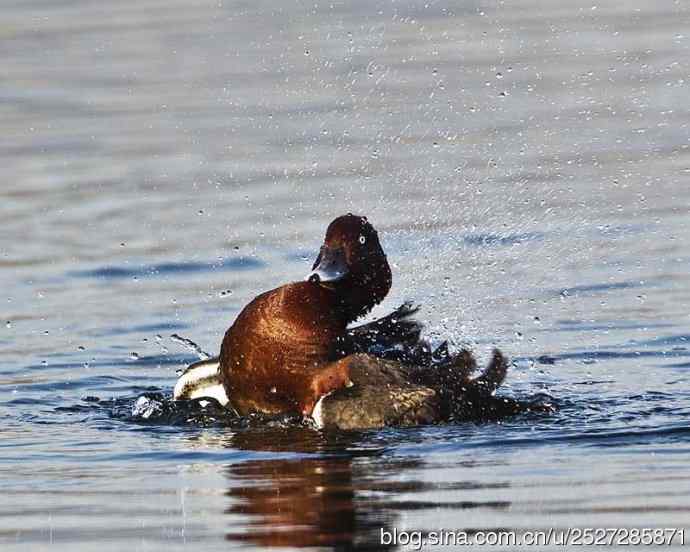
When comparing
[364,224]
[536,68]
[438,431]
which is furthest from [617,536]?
[536,68]

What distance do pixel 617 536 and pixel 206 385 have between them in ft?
11.4

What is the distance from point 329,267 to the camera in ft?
30.1

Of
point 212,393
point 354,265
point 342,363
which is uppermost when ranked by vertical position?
point 354,265

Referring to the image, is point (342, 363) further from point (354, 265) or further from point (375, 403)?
point (354, 265)

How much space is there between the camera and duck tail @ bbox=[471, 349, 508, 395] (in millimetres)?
8852

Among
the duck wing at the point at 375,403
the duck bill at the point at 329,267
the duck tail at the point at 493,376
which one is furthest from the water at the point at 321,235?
the duck bill at the point at 329,267

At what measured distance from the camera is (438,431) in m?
8.34

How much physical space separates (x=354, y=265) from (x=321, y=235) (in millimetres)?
2717

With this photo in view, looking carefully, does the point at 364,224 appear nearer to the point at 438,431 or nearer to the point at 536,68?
the point at 438,431

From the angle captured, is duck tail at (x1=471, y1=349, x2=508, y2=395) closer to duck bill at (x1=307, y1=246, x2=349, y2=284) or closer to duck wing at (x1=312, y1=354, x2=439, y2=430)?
duck wing at (x1=312, y1=354, x2=439, y2=430)

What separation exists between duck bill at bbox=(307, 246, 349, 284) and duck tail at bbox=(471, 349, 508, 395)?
32.0 inches

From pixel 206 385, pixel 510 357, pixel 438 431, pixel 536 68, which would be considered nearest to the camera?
pixel 438 431

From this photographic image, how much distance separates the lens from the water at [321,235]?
23.0 ft

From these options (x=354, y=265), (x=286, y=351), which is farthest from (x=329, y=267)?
(x=286, y=351)
